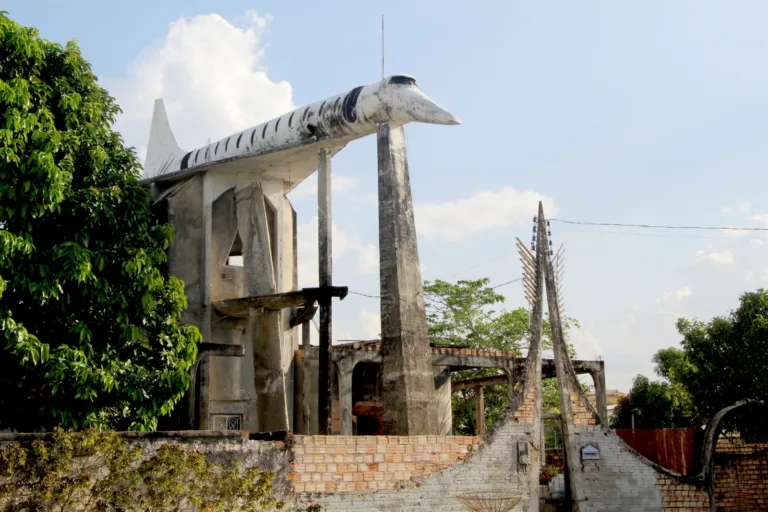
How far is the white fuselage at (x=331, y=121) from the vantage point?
1622 centimetres

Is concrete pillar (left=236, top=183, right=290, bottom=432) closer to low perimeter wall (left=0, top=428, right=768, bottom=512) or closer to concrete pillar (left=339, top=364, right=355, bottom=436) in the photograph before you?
concrete pillar (left=339, top=364, right=355, bottom=436)

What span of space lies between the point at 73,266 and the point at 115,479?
338cm

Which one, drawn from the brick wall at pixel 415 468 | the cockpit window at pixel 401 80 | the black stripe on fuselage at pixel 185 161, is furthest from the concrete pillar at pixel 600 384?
the black stripe on fuselage at pixel 185 161

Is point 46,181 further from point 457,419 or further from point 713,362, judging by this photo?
point 457,419

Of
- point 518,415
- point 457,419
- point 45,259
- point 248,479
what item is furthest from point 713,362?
point 45,259

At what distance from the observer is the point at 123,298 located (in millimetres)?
12648

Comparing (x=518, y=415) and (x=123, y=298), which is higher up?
(x=123, y=298)

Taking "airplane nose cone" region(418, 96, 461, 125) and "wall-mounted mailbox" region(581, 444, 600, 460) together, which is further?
"airplane nose cone" region(418, 96, 461, 125)

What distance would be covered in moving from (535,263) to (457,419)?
1723cm

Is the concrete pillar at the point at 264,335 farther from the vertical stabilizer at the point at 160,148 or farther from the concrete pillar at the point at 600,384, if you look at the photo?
the concrete pillar at the point at 600,384

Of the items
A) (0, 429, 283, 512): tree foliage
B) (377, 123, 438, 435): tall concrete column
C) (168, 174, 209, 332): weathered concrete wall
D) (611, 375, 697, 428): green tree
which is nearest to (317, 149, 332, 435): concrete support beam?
(377, 123, 438, 435): tall concrete column

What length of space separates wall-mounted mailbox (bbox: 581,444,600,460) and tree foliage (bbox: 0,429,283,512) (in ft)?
16.2

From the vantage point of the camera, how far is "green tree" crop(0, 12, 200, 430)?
38.5 feet

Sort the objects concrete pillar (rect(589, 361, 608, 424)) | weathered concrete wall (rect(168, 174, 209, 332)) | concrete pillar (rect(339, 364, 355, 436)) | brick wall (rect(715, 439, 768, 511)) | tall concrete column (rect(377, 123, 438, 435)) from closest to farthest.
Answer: brick wall (rect(715, 439, 768, 511))
tall concrete column (rect(377, 123, 438, 435))
concrete pillar (rect(339, 364, 355, 436))
weathered concrete wall (rect(168, 174, 209, 332))
concrete pillar (rect(589, 361, 608, 424))
